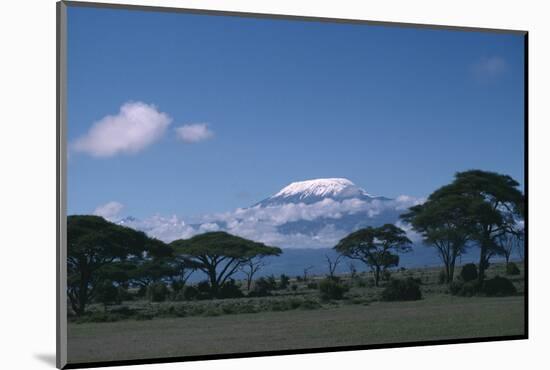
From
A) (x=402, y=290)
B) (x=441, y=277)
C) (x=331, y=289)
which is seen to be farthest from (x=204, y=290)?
(x=441, y=277)

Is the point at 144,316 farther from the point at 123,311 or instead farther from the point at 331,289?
the point at 331,289

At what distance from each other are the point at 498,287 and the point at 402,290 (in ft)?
4.02

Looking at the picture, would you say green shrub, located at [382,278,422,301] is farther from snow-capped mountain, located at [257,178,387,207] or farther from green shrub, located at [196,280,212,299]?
green shrub, located at [196,280,212,299]

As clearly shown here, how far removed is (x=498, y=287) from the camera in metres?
12.0

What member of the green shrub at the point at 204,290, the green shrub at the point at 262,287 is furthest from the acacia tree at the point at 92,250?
the green shrub at the point at 262,287

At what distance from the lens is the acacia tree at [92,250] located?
10.1m

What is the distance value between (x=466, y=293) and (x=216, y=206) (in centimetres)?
324

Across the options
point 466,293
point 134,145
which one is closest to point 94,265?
point 134,145

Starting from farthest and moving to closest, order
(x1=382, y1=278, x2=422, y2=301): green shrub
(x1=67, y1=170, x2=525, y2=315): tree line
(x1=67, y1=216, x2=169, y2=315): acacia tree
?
(x1=382, y1=278, x2=422, y2=301): green shrub → (x1=67, y1=170, x2=525, y2=315): tree line → (x1=67, y1=216, x2=169, y2=315): acacia tree

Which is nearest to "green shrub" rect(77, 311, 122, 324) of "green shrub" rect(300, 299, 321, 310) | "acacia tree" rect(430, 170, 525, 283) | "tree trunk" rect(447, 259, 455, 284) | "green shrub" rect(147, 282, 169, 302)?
"green shrub" rect(147, 282, 169, 302)

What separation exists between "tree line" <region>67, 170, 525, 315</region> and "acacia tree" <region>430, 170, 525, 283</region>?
0.01m

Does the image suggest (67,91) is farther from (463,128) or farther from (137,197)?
(463,128)

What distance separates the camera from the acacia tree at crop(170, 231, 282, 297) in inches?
420

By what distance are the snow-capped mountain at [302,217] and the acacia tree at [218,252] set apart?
8cm
